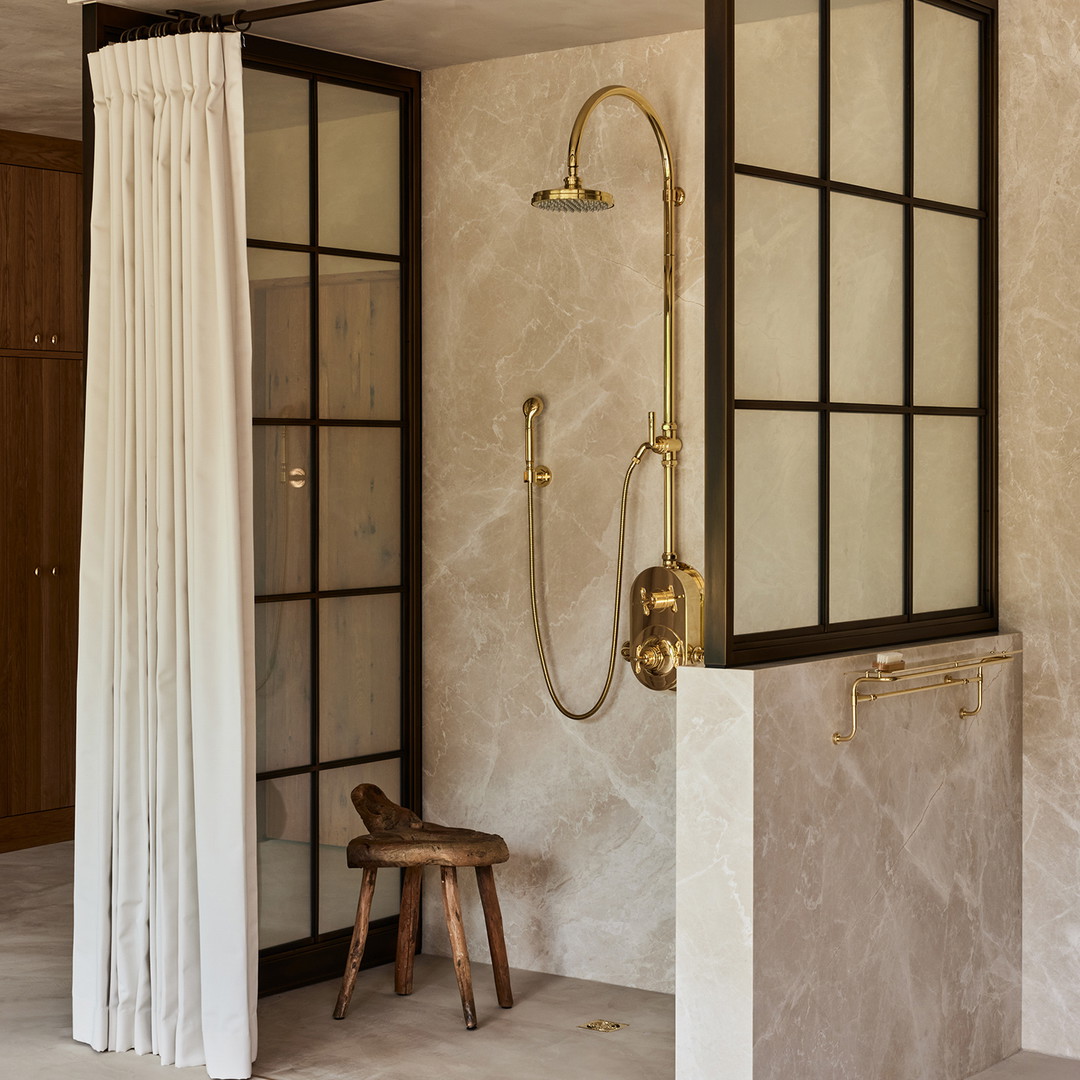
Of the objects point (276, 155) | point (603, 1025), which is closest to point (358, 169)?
point (276, 155)

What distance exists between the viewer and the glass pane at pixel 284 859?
4145 mm

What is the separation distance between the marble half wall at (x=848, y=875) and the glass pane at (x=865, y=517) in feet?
0.53

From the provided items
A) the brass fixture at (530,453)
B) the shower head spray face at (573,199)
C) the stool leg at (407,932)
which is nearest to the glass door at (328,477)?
the stool leg at (407,932)

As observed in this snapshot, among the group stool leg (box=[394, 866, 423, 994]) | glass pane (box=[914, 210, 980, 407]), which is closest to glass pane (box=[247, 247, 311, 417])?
stool leg (box=[394, 866, 423, 994])

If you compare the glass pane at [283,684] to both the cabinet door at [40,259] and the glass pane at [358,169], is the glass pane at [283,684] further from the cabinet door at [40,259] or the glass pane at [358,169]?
the cabinet door at [40,259]

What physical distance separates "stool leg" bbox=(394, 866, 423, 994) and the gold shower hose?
58 centimetres

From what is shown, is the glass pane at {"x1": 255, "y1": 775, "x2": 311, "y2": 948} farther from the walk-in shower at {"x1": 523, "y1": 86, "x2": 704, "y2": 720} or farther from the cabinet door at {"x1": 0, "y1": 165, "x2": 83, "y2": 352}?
the cabinet door at {"x1": 0, "y1": 165, "x2": 83, "y2": 352}

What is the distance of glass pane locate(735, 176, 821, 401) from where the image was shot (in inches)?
122

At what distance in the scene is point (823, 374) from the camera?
3316 millimetres

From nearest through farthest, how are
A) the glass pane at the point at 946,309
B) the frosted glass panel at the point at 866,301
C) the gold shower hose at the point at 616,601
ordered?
the frosted glass panel at the point at 866,301
the glass pane at the point at 946,309
the gold shower hose at the point at 616,601

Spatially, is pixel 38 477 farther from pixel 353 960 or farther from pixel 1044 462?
pixel 1044 462

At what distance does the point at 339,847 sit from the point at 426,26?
2175 mm

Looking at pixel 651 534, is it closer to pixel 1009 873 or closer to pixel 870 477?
pixel 870 477

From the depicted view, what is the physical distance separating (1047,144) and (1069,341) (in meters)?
0.48
